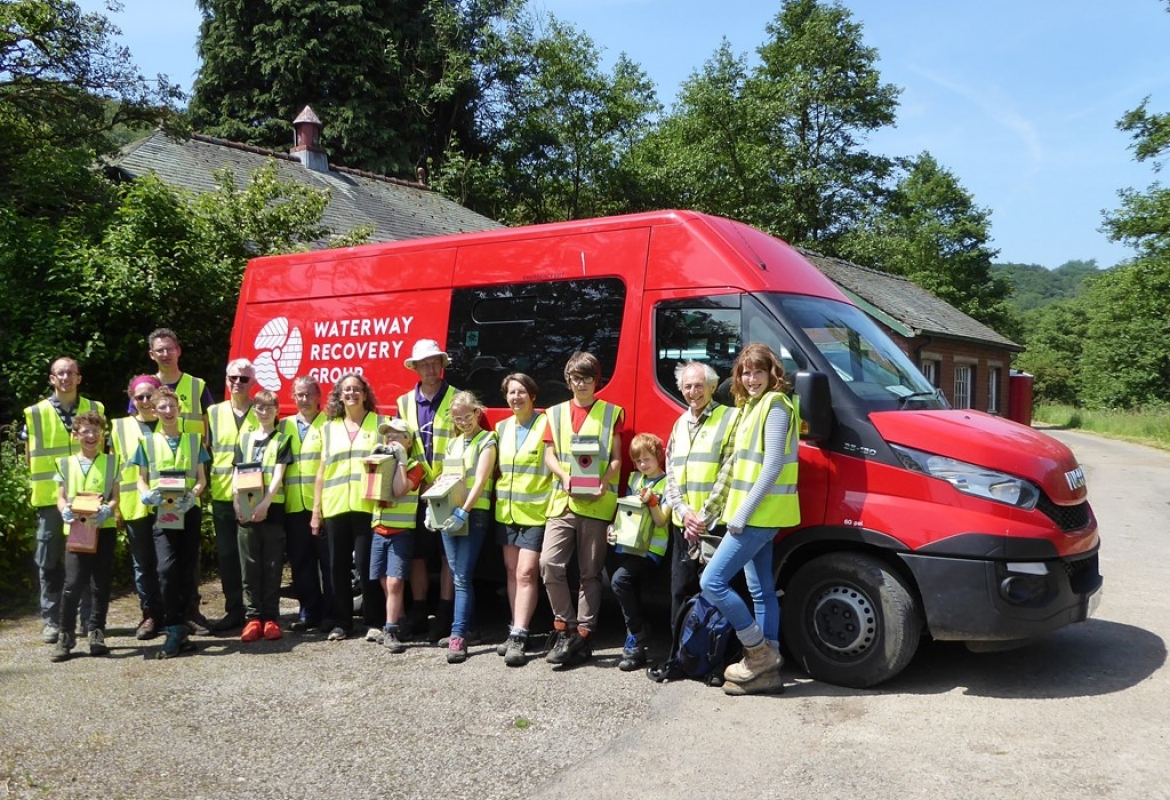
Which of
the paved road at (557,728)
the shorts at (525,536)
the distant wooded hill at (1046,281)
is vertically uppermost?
the distant wooded hill at (1046,281)

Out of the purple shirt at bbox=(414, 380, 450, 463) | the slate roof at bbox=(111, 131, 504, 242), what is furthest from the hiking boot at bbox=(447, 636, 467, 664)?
the slate roof at bbox=(111, 131, 504, 242)

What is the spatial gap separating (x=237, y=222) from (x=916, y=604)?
978 centimetres

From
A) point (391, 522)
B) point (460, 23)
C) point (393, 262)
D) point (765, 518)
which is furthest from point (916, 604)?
point (460, 23)

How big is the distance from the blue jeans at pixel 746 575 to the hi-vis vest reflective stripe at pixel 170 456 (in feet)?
11.2

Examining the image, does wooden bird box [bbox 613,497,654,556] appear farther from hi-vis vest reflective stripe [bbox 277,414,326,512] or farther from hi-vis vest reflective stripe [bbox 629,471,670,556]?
hi-vis vest reflective stripe [bbox 277,414,326,512]

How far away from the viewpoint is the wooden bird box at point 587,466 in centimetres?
567

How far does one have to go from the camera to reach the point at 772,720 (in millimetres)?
4777

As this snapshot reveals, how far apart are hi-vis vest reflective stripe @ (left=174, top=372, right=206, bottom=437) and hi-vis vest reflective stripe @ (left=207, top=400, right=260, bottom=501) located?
112 mm

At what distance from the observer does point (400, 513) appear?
6.27 m

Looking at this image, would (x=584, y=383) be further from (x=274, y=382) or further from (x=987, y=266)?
(x=987, y=266)

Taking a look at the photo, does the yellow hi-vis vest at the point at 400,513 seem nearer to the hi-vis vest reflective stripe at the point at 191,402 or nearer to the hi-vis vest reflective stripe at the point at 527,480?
the hi-vis vest reflective stripe at the point at 527,480

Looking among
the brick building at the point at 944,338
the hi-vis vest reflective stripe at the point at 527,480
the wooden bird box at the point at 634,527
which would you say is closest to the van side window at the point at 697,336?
the wooden bird box at the point at 634,527

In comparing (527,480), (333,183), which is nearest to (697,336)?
(527,480)

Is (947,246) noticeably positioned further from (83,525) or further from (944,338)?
(83,525)
